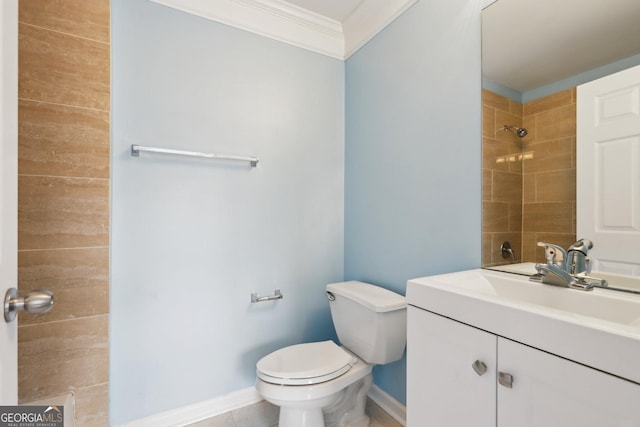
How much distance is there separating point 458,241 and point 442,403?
0.60 meters

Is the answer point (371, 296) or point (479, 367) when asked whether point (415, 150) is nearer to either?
point (371, 296)

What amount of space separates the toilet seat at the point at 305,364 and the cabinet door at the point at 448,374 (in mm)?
385

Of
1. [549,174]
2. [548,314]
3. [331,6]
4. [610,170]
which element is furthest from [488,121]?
[331,6]

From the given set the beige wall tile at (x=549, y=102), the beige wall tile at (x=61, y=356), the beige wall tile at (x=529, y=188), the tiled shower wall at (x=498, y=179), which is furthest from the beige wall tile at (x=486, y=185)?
the beige wall tile at (x=61, y=356)

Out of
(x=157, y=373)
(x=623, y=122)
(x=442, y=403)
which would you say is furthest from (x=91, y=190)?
(x=623, y=122)

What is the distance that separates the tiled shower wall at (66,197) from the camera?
3.59 ft

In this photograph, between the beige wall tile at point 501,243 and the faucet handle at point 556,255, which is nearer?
the faucet handle at point 556,255

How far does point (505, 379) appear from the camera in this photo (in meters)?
0.66

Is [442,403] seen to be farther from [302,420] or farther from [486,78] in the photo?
[486,78]

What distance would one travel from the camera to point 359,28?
1.69 meters

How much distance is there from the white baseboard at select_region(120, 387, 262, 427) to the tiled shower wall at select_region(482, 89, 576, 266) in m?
1.40

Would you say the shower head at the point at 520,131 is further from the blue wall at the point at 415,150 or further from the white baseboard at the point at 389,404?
the white baseboard at the point at 389,404

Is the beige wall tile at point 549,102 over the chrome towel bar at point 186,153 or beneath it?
over

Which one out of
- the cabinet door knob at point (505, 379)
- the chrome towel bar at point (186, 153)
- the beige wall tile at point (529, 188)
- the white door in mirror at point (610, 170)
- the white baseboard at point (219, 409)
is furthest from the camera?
the white baseboard at point (219, 409)
